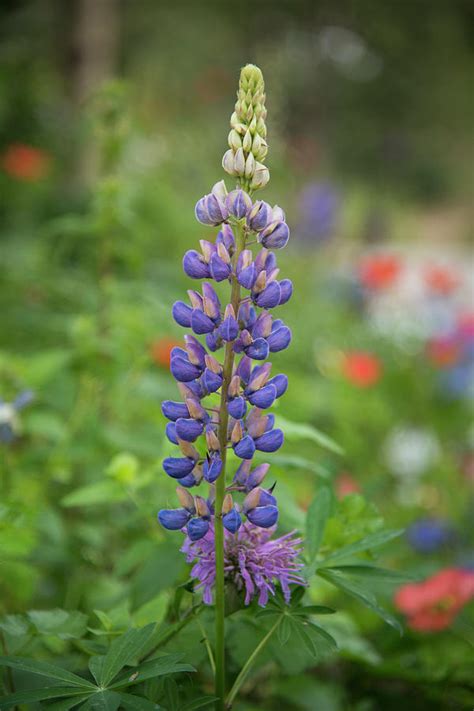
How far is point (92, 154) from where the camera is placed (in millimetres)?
5984

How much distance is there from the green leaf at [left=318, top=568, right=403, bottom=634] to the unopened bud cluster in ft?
1.96

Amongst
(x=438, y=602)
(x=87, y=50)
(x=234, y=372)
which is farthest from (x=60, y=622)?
(x=87, y=50)

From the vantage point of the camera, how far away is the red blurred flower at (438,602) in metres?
1.88

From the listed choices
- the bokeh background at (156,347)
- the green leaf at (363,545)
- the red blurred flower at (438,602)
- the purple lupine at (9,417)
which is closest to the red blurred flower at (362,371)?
the bokeh background at (156,347)

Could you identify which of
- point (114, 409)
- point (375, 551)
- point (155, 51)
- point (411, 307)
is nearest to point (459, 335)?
point (411, 307)

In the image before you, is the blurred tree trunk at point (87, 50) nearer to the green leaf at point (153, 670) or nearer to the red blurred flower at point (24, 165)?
the red blurred flower at point (24, 165)

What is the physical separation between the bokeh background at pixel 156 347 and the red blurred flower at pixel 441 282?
0.05 feet

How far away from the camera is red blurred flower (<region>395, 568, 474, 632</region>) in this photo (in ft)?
6.15

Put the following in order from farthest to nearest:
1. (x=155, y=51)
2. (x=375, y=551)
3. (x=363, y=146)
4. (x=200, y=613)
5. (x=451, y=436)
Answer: (x=363, y=146)
(x=155, y=51)
(x=451, y=436)
(x=375, y=551)
(x=200, y=613)

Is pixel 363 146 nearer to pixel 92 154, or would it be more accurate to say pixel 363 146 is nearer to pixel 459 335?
pixel 92 154

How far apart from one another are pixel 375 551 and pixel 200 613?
1.26 feet

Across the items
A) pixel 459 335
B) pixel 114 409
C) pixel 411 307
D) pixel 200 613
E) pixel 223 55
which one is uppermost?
pixel 223 55

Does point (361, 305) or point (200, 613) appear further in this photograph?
point (361, 305)

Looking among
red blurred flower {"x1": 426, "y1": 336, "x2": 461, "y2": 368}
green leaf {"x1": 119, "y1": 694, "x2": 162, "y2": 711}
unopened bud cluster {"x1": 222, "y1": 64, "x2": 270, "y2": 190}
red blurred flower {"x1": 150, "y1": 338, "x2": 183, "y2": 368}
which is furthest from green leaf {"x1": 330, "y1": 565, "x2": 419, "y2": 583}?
red blurred flower {"x1": 426, "y1": 336, "x2": 461, "y2": 368}
